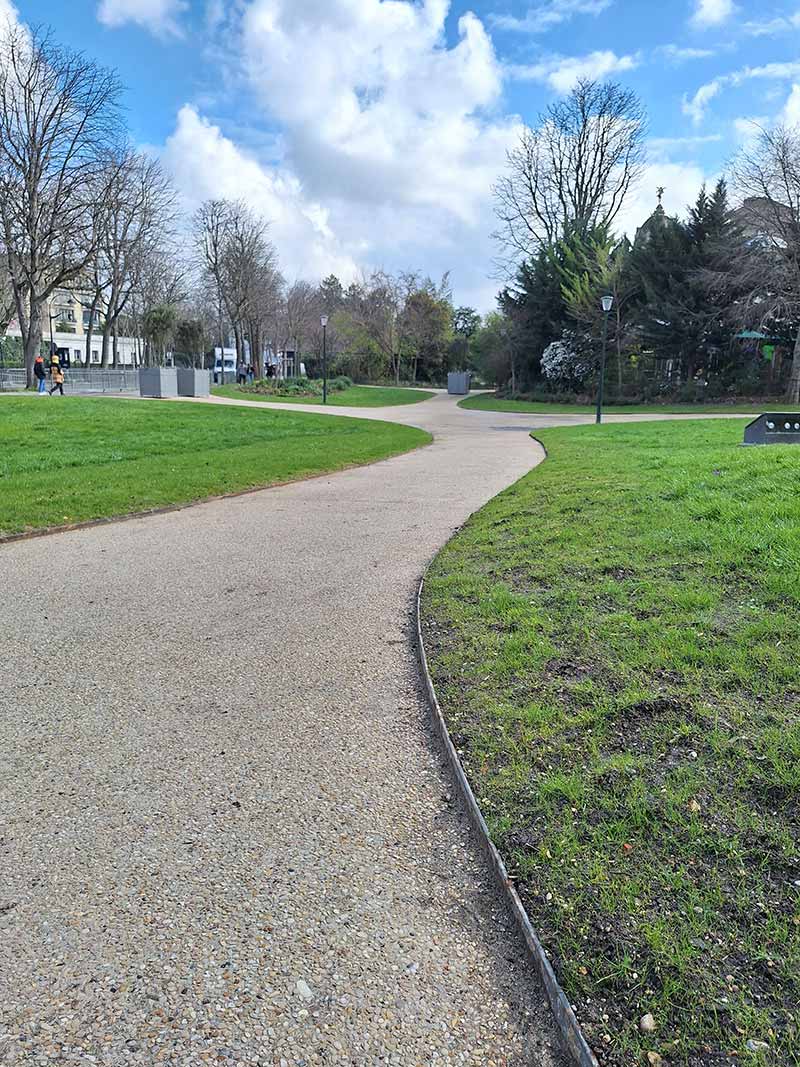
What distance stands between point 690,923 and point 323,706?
2120mm

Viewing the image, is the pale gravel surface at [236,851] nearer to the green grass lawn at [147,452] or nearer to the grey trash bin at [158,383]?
the green grass lawn at [147,452]

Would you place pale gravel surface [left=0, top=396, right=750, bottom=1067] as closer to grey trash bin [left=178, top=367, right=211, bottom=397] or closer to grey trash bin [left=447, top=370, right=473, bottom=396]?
grey trash bin [left=178, top=367, right=211, bottom=397]

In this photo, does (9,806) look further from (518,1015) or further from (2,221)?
(2,221)

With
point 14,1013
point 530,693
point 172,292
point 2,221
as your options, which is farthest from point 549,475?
point 172,292

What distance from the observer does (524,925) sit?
6.93ft

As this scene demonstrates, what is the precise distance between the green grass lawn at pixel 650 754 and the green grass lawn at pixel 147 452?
5.24 meters

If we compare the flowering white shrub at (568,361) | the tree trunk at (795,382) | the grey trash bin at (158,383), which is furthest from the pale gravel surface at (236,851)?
the flowering white shrub at (568,361)

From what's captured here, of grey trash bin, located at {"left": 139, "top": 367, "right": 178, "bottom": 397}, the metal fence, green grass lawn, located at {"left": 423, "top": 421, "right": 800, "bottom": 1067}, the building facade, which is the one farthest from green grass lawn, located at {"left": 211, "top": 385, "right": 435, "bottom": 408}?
A: the building facade

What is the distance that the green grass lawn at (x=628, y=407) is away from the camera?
29.9m

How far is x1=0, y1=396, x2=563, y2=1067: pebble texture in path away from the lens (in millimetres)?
1829

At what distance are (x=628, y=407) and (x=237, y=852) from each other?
35.1 metres

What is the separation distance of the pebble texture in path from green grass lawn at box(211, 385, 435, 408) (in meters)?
32.0

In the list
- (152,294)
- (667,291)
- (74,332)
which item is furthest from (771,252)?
(74,332)

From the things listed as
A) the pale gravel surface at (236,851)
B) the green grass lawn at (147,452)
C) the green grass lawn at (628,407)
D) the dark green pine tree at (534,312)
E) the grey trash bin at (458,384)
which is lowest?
the pale gravel surface at (236,851)
